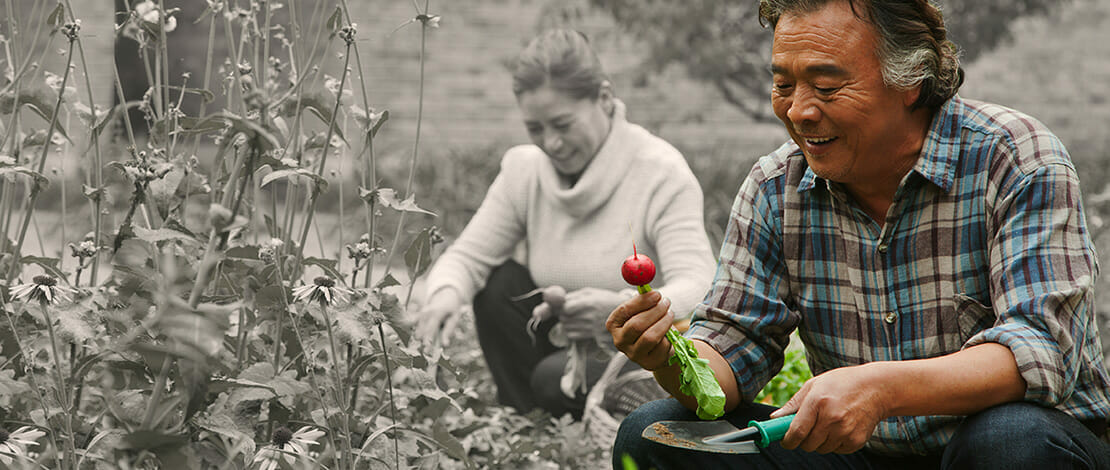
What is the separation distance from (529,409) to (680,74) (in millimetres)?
4954

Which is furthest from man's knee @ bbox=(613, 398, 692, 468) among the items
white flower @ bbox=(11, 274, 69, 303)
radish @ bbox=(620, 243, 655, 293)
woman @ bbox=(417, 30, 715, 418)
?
woman @ bbox=(417, 30, 715, 418)

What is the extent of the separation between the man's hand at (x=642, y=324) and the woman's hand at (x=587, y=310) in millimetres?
1414

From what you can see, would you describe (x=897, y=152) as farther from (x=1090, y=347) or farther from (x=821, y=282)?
(x=1090, y=347)

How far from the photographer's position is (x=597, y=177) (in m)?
3.34

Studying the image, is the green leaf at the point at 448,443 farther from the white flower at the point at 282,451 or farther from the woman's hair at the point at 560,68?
the woman's hair at the point at 560,68

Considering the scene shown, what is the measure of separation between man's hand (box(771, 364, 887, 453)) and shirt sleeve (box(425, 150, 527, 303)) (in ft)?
6.41

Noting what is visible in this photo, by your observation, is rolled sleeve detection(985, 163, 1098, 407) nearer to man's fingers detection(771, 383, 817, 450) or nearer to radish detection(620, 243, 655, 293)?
man's fingers detection(771, 383, 817, 450)

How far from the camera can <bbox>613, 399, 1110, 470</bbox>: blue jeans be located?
1.58 m

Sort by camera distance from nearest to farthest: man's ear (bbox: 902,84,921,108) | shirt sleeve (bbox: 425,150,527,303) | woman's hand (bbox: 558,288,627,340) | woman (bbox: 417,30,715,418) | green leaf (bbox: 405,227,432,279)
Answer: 1. man's ear (bbox: 902,84,921,108)
2. green leaf (bbox: 405,227,432,279)
3. woman's hand (bbox: 558,288,627,340)
4. woman (bbox: 417,30,715,418)
5. shirt sleeve (bbox: 425,150,527,303)

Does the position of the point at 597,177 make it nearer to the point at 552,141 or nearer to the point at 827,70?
the point at 552,141

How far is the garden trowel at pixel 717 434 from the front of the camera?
156 cm

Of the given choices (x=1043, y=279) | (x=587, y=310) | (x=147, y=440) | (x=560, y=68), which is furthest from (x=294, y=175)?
(x=560, y=68)

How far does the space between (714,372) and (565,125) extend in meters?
1.63

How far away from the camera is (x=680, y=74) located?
26.8ft
